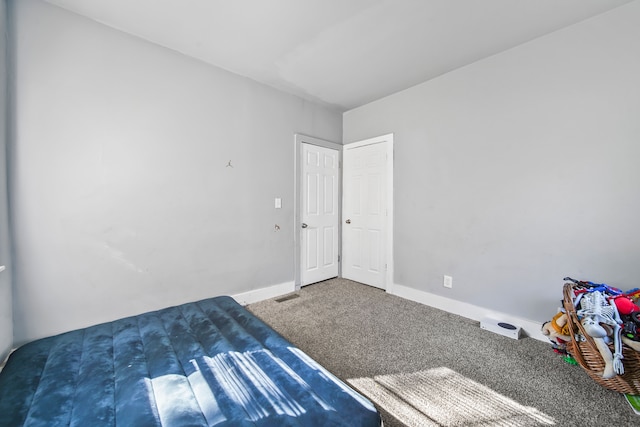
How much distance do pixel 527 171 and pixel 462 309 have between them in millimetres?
1525

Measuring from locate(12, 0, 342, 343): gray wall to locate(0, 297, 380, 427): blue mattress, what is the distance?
0.47 metres

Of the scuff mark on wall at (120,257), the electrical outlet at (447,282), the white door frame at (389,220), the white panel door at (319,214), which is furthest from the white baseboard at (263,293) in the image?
the electrical outlet at (447,282)

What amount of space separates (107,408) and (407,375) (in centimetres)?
171

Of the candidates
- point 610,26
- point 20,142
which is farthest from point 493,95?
point 20,142

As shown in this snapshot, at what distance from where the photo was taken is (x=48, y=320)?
75.3 inches

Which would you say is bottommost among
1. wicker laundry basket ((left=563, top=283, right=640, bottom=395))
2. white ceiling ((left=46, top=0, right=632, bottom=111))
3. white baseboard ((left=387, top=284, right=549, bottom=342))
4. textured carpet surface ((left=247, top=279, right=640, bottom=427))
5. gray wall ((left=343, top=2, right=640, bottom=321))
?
textured carpet surface ((left=247, top=279, right=640, bottom=427))

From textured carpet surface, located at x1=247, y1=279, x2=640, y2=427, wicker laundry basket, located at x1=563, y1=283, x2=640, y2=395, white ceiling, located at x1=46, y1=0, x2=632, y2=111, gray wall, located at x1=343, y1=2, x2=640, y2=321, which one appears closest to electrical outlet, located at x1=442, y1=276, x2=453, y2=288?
gray wall, located at x1=343, y1=2, x2=640, y2=321

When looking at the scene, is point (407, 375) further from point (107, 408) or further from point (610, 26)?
point (610, 26)

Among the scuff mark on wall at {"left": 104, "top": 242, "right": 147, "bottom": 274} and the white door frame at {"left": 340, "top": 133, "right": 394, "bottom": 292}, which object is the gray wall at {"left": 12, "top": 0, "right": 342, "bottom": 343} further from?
the white door frame at {"left": 340, "top": 133, "right": 394, "bottom": 292}

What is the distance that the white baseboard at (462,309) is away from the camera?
2291 millimetres

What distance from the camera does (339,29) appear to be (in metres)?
2.15

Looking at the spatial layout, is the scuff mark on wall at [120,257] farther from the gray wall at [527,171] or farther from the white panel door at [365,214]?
the gray wall at [527,171]

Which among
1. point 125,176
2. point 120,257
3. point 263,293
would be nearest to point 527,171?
point 263,293

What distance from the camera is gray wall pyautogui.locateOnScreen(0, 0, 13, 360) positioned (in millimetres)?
1682
